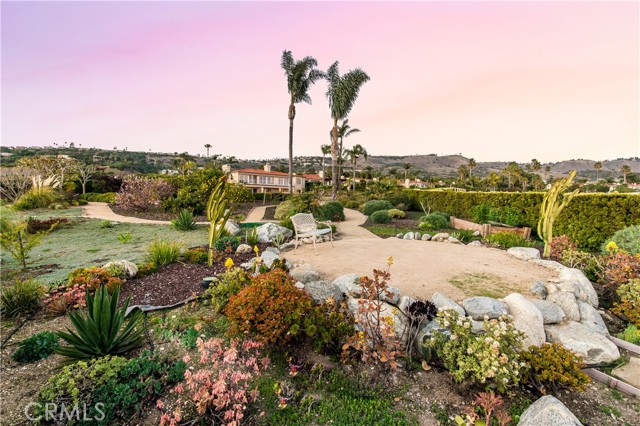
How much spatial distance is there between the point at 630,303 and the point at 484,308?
234 cm

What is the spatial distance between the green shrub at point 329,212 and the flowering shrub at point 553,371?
10.6 meters

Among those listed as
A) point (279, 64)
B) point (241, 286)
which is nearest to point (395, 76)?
point (241, 286)

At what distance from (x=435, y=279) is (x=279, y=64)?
26.4m

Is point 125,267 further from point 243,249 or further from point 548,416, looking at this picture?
point 548,416

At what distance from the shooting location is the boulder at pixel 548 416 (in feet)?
6.83

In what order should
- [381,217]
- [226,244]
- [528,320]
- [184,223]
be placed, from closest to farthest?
1. [528,320]
2. [226,244]
3. [184,223]
4. [381,217]

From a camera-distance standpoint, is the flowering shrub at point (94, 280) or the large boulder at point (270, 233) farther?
the large boulder at point (270, 233)

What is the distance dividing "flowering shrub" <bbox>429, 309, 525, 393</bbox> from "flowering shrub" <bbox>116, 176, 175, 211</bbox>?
1647 cm

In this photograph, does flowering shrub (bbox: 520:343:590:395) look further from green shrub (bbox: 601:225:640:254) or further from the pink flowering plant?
green shrub (bbox: 601:225:640:254)

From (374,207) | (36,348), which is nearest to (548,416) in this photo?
(36,348)

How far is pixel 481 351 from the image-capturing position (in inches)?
101

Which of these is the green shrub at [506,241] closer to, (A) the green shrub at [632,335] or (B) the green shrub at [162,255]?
(A) the green shrub at [632,335]

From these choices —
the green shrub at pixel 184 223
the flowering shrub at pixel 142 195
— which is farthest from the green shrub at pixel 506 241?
the flowering shrub at pixel 142 195

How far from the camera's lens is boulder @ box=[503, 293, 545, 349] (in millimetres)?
3231
